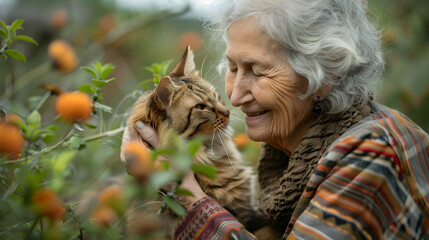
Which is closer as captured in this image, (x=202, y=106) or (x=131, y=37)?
(x=202, y=106)

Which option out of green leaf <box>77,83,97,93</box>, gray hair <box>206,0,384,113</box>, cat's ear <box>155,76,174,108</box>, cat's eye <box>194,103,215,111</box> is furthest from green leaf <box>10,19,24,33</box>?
cat's eye <box>194,103,215,111</box>

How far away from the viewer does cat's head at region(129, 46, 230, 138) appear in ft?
6.57

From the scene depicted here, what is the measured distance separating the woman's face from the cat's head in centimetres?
29

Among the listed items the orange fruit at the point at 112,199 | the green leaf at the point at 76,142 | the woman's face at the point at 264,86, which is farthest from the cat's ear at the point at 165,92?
the orange fruit at the point at 112,199

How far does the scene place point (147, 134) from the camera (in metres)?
1.94

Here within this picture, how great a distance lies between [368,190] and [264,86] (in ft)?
2.00

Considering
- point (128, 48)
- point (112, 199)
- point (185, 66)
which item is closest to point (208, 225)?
point (112, 199)

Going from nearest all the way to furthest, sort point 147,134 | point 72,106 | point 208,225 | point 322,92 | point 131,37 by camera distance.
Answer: point 72,106 → point 208,225 → point 322,92 → point 147,134 → point 131,37

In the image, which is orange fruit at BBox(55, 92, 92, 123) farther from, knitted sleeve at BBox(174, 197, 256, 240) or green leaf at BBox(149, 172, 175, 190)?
knitted sleeve at BBox(174, 197, 256, 240)

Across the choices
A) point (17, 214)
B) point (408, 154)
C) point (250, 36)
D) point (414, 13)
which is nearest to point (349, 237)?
point (408, 154)

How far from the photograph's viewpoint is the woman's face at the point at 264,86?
1.65 metres

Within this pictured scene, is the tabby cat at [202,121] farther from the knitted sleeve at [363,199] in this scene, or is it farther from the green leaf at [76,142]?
the knitted sleeve at [363,199]

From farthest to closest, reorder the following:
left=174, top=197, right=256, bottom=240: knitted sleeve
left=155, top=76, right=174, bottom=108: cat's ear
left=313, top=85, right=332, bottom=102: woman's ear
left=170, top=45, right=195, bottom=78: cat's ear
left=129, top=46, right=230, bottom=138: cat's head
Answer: left=170, top=45, right=195, bottom=78: cat's ear → left=129, top=46, right=230, bottom=138: cat's head → left=155, top=76, right=174, bottom=108: cat's ear → left=313, top=85, right=332, bottom=102: woman's ear → left=174, top=197, right=256, bottom=240: knitted sleeve

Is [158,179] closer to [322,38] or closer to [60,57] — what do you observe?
[60,57]
